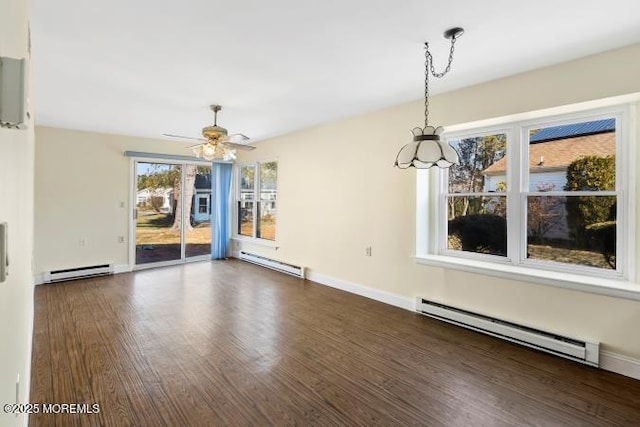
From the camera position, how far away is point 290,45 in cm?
253

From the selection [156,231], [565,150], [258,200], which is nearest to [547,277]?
[565,150]

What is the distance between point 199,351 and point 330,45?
109 inches

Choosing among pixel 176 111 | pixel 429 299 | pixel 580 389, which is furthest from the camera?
pixel 176 111

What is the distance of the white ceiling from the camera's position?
6.79 ft

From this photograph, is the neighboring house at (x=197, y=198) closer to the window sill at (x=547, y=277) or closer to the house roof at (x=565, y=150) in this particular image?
the window sill at (x=547, y=277)

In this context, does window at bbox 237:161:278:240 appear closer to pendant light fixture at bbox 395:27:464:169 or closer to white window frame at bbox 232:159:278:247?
white window frame at bbox 232:159:278:247

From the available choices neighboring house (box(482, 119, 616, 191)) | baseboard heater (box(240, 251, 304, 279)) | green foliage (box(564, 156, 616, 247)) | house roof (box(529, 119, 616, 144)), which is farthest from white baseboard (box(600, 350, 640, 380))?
baseboard heater (box(240, 251, 304, 279))

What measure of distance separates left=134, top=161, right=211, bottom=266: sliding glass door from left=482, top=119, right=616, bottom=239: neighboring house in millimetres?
5828

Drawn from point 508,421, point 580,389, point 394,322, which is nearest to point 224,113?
point 394,322

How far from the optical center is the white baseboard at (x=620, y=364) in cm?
252

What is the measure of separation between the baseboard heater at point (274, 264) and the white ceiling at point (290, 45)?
2761 mm

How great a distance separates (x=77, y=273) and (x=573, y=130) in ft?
22.7

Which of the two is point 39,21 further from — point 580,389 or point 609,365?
point 609,365

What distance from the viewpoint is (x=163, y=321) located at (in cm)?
355
